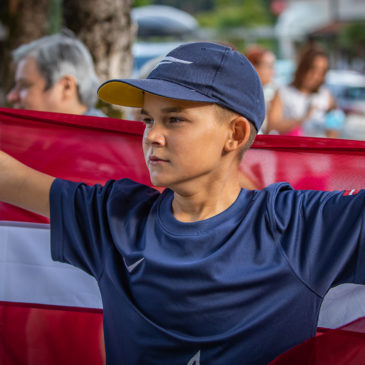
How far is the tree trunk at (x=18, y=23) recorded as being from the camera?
5.97 metres

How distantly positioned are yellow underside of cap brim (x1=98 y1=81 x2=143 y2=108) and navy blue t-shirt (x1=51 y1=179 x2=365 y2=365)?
385 mm

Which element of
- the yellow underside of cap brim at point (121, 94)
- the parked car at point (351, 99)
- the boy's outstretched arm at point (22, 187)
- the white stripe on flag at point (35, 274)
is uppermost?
the yellow underside of cap brim at point (121, 94)

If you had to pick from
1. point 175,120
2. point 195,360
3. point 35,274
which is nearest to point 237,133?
point 175,120

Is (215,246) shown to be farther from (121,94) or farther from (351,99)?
(351,99)

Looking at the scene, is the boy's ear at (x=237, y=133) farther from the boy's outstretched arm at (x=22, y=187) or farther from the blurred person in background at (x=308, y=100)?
the blurred person in background at (x=308, y=100)

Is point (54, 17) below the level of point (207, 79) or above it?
above

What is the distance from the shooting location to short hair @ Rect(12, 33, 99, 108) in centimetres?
343

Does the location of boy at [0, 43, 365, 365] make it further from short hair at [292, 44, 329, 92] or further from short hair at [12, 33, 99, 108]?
short hair at [292, 44, 329, 92]

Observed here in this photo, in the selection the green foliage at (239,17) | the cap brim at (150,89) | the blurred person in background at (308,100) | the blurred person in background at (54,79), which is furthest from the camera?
the green foliage at (239,17)

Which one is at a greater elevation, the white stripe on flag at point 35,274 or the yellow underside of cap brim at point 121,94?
the yellow underside of cap brim at point 121,94

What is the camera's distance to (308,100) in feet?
19.4

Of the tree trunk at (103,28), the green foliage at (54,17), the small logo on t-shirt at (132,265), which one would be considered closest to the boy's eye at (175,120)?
the small logo on t-shirt at (132,265)

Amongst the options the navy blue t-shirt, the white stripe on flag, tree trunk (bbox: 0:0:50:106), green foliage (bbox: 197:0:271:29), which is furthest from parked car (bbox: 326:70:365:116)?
green foliage (bbox: 197:0:271:29)

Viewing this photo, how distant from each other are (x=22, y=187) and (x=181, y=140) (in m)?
0.56
